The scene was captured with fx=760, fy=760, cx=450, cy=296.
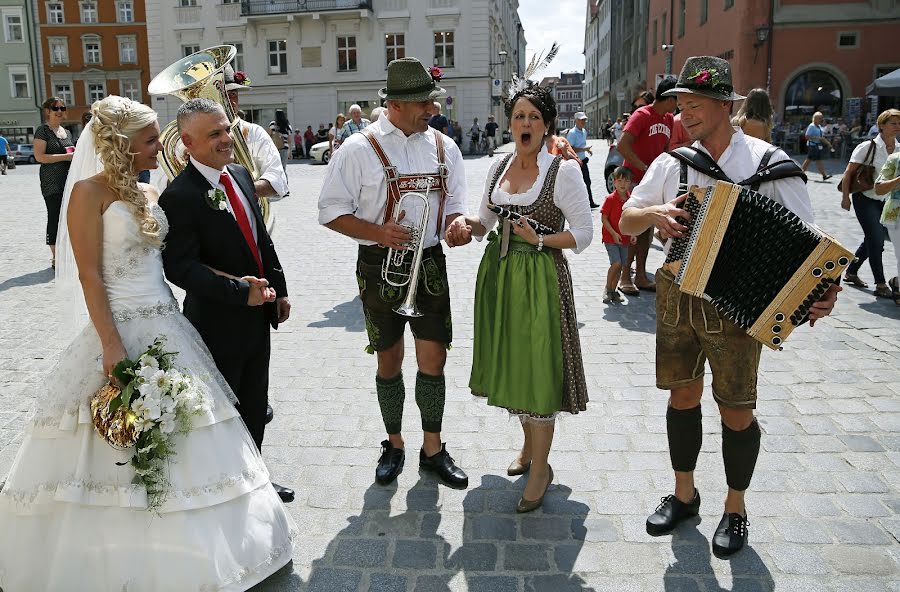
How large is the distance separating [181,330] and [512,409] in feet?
5.57

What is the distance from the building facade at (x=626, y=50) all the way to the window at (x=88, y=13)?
38611 millimetres

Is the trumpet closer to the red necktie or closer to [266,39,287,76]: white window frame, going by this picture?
the red necktie

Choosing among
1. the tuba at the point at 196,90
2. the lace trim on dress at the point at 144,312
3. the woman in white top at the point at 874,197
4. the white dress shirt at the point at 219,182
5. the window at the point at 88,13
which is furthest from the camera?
the window at the point at 88,13

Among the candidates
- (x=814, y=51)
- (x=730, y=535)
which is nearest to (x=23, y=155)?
(x=814, y=51)

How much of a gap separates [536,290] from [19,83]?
62533 millimetres

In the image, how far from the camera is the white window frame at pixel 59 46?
55438 mm

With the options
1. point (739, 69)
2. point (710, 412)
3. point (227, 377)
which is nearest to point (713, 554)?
point (710, 412)

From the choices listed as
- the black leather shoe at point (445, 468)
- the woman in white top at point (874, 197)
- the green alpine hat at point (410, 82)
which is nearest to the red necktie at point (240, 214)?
the green alpine hat at point (410, 82)

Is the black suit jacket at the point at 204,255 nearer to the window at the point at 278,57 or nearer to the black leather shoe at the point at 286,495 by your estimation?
the black leather shoe at the point at 286,495

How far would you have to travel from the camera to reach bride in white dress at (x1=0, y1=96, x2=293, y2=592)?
304 cm

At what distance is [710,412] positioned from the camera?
5.14 metres

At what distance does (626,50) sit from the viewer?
2382 inches

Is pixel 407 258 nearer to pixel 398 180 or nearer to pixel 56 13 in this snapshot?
pixel 398 180

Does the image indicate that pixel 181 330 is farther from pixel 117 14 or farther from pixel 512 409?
pixel 117 14
